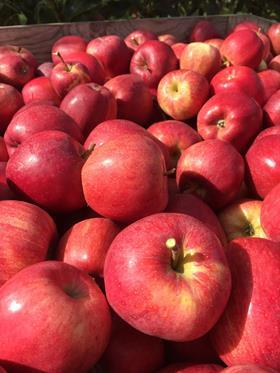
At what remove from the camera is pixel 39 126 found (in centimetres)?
180

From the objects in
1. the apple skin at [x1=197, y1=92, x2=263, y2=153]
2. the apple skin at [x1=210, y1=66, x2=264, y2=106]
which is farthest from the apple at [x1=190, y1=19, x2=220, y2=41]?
the apple skin at [x1=197, y1=92, x2=263, y2=153]

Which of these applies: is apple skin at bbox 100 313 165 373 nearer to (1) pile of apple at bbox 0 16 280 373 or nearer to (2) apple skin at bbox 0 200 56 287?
(1) pile of apple at bbox 0 16 280 373

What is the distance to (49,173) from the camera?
1491 millimetres

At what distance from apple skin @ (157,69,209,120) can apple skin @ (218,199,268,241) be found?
2.61ft

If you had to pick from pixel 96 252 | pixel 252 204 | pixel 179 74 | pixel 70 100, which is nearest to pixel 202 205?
pixel 252 204

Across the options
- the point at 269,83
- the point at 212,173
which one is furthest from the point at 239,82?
the point at 212,173

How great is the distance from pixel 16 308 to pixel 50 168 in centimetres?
58

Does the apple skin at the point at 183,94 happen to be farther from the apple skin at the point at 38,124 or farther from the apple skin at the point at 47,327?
the apple skin at the point at 47,327

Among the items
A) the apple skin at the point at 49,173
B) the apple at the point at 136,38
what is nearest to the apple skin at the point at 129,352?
the apple skin at the point at 49,173

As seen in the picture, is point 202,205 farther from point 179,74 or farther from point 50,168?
point 179,74

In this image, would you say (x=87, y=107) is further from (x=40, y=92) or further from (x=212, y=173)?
(x=212, y=173)

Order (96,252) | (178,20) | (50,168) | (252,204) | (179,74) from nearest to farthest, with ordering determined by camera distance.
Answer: (96,252)
(50,168)
(252,204)
(179,74)
(178,20)

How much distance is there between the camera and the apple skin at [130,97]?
2.34 metres

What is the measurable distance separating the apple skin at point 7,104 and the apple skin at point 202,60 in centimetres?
106
